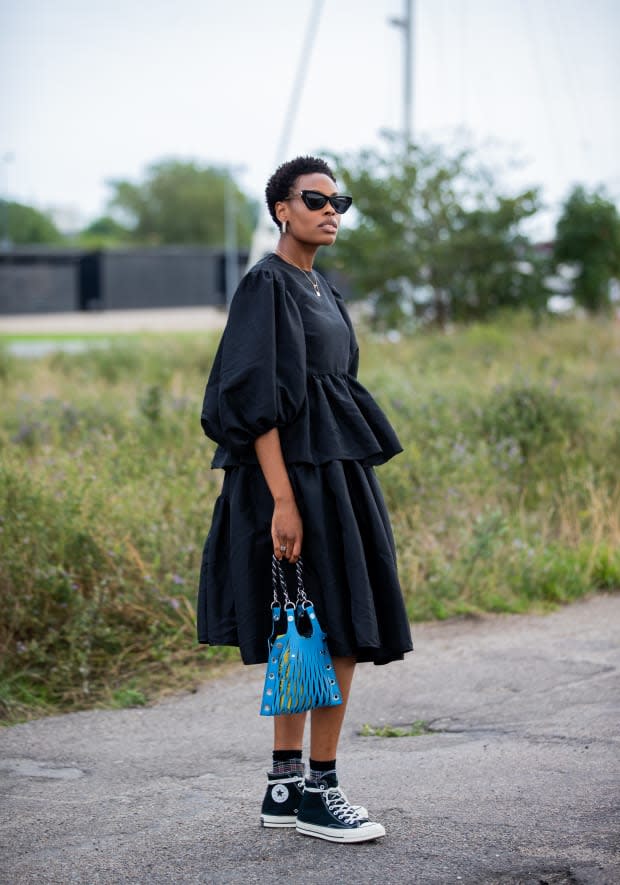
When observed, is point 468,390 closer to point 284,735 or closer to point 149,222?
point 284,735

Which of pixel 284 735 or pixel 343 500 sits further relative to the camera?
pixel 284 735

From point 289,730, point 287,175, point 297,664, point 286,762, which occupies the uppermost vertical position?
point 287,175

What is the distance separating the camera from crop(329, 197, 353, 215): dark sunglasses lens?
3.50 meters

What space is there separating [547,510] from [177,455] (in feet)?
7.73

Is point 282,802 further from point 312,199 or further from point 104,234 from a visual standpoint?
point 104,234

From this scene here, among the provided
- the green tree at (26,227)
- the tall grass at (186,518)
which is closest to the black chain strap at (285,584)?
the tall grass at (186,518)

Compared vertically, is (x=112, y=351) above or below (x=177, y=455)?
above

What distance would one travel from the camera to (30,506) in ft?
19.1

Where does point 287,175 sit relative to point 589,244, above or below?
below

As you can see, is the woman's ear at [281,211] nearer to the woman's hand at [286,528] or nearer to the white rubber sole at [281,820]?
the woman's hand at [286,528]

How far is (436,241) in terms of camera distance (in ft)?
56.1

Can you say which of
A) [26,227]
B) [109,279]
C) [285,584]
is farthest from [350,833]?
[26,227]

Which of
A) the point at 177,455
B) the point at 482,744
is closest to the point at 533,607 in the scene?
the point at 482,744

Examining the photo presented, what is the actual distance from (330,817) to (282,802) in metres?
0.19
